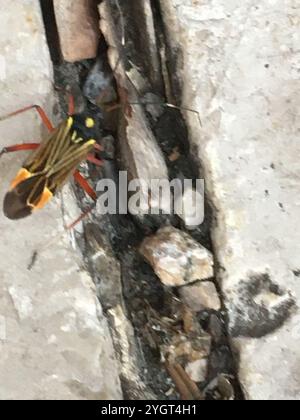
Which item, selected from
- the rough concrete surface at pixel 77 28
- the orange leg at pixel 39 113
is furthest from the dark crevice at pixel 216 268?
the orange leg at pixel 39 113

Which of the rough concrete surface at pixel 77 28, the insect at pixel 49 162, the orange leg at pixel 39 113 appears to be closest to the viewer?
the insect at pixel 49 162

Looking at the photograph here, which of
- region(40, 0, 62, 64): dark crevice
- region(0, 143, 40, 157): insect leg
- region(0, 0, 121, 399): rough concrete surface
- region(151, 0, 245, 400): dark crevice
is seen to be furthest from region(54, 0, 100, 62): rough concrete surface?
region(0, 143, 40, 157): insect leg

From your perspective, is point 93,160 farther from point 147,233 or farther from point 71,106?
point 147,233

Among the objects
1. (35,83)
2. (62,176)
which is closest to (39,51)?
(35,83)

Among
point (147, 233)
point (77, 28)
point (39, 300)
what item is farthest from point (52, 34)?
point (39, 300)

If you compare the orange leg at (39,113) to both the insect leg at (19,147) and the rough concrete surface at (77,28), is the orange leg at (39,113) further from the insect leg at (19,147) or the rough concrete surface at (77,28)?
the rough concrete surface at (77,28)
